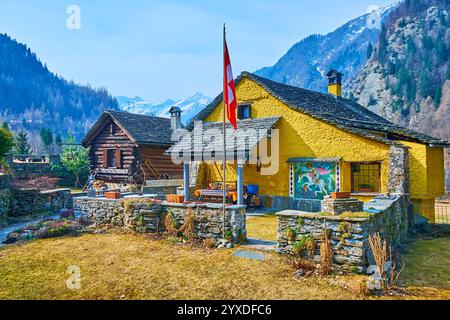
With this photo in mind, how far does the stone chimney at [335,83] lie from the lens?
23188 mm

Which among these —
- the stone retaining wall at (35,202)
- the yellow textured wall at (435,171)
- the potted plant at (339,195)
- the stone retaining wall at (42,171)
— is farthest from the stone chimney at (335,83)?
the stone retaining wall at (42,171)

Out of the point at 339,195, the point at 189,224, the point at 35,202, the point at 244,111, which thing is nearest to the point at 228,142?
the point at 244,111

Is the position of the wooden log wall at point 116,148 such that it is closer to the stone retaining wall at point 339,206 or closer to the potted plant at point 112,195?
the potted plant at point 112,195

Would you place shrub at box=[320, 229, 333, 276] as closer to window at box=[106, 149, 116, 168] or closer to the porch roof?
the porch roof

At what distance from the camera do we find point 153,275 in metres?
6.87

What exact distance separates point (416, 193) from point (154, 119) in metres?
22.3

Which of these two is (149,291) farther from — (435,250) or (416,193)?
(416,193)

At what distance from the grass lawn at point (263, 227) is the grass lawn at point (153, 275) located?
2124 mm

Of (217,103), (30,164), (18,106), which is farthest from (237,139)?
(18,106)

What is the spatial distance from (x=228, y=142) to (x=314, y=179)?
4463 mm

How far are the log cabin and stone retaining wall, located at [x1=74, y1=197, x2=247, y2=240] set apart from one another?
38.9 ft

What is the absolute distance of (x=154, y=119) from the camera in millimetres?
28703

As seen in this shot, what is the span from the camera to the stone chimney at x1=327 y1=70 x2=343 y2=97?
23188mm

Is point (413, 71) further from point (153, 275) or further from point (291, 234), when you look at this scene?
point (153, 275)
